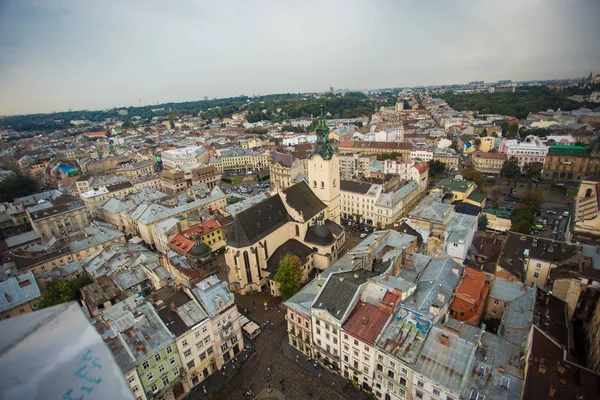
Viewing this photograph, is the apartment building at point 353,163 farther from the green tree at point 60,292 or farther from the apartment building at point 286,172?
the green tree at point 60,292

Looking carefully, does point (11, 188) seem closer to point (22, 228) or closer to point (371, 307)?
point (22, 228)

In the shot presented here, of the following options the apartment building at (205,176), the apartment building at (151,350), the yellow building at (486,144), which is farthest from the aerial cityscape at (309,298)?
the yellow building at (486,144)

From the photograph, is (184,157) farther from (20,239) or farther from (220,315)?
(220,315)

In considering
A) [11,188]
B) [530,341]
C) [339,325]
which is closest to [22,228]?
[11,188]

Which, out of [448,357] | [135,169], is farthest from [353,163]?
[448,357]

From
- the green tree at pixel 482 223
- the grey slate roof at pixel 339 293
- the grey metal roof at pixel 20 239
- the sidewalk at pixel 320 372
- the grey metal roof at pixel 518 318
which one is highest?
the grey slate roof at pixel 339 293

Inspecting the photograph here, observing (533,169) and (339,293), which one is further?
(533,169)

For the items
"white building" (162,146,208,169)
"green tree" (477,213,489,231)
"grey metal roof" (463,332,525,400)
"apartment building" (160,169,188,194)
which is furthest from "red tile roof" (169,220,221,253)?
"white building" (162,146,208,169)
